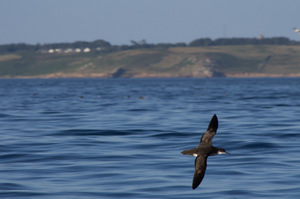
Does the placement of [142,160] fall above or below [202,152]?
below

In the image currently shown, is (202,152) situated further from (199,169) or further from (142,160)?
(142,160)

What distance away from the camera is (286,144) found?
21531mm

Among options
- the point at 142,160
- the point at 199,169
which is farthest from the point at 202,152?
the point at 142,160

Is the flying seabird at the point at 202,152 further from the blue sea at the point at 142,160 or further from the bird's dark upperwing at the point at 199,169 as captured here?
the blue sea at the point at 142,160

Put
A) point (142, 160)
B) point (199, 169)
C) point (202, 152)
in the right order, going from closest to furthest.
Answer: point (199, 169) < point (202, 152) < point (142, 160)

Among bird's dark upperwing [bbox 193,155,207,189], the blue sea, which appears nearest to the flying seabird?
bird's dark upperwing [bbox 193,155,207,189]

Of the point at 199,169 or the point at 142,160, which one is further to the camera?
the point at 142,160

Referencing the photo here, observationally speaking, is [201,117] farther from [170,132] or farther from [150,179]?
Result: [150,179]

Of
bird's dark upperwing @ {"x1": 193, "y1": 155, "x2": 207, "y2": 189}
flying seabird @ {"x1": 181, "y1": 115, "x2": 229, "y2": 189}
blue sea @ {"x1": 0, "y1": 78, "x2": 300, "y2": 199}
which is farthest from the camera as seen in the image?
blue sea @ {"x1": 0, "y1": 78, "x2": 300, "y2": 199}

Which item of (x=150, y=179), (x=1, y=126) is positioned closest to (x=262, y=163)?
(x=150, y=179)

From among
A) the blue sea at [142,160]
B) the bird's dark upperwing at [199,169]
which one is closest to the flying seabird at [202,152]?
the bird's dark upperwing at [199,169]

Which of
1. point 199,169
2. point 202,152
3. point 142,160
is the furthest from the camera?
point 142,160

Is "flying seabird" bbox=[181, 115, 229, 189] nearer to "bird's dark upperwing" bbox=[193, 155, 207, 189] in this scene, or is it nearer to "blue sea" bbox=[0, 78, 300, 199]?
"bird's dark upperwing" bbox=[193, 155, 207, 189]

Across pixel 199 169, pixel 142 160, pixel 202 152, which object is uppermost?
pixel 202 152
